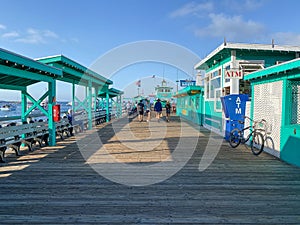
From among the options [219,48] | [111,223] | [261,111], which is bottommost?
[111,223]

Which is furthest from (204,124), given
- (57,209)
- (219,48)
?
(57,209)

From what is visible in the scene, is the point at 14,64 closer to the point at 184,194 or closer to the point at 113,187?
the point at 113,187

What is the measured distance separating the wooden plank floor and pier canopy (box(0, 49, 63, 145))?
199 centimetres

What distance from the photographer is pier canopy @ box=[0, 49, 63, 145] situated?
5.23m

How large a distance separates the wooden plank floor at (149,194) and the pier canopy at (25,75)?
6.52ft

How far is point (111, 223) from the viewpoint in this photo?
2.81 m

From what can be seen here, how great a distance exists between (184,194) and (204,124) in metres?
10.7

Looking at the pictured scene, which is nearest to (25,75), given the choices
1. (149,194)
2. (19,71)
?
(19,71)

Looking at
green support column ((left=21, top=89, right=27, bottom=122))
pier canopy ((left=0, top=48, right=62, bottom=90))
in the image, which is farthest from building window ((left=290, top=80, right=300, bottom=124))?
green support column ((left=21, top=89, right=27, bottom=122))

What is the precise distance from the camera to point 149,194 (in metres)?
3.71

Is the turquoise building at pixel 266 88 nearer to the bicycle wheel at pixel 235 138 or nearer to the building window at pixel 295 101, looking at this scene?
the building window at pixel 295 101

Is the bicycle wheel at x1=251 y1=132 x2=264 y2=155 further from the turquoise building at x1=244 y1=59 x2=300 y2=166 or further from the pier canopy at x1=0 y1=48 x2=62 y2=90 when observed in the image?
the pier canopy at x1=0 y1=48 x2=62 y2=90

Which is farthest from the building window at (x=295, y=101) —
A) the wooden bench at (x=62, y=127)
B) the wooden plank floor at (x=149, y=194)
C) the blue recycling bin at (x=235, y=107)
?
the wooden bench at (x=62, y=127)

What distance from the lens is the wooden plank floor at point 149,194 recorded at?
9.74ft
